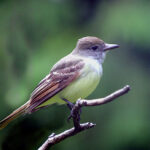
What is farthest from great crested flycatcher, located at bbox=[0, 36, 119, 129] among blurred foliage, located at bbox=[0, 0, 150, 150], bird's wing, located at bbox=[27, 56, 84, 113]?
blurred foliage, located at bbox=[0, 0, 150, 150]

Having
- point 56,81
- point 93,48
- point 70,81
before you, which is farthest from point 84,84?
point 93,48

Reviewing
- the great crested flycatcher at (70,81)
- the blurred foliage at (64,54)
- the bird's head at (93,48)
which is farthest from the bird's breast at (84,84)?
the blurred foliage at (64,54)

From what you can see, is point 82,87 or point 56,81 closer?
point 82,87

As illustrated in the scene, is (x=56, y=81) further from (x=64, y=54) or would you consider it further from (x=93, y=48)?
(x=64, y=54)

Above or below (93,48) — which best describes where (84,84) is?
below

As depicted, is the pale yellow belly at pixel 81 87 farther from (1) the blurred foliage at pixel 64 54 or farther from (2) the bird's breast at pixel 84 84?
(1) the blurred foliage at pixel 64 54

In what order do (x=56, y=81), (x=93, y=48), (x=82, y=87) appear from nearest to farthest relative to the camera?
(x=82, y=87) → (x=56, y=81) → (x=93, y=48)

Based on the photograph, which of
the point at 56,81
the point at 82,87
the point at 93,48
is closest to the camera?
the point at 82,87
